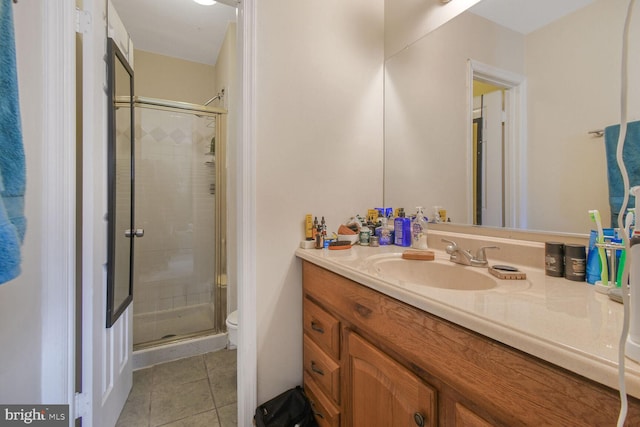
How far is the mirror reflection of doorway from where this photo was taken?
1.06 m

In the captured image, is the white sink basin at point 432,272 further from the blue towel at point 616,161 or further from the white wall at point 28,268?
the white wall at point 28,268

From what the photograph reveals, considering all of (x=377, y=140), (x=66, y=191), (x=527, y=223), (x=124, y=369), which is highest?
(x=377, y=140)

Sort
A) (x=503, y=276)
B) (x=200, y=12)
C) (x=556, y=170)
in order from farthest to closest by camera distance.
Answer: (x=200, y=12)
(x=556, y=170)
(x=503, y=276)

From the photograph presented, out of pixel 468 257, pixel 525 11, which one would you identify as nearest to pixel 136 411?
pixel 468 257

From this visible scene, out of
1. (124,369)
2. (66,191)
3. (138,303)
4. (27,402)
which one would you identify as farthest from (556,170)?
(138,303)

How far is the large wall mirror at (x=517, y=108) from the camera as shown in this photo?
805 millimetres

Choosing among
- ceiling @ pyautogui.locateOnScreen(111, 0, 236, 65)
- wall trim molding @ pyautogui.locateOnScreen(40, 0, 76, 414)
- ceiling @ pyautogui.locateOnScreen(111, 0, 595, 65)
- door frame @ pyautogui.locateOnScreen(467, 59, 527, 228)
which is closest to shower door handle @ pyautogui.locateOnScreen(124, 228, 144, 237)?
wall trim molding @ pyautogui.locateOnScreen(40, 0, 76, 414)

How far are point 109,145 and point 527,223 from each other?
1.76m

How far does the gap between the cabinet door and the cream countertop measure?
20 centimetres

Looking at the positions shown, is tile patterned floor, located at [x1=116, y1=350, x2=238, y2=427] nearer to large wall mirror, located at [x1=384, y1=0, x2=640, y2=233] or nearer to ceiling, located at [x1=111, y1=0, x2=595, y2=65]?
large wall mirror, located at [x1=384, y1=0, x2=640, y2=233]

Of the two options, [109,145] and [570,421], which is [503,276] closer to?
[570,421]

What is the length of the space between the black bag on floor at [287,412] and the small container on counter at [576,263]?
109 centimetres

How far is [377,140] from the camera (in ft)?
5.05

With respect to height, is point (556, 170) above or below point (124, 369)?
above
